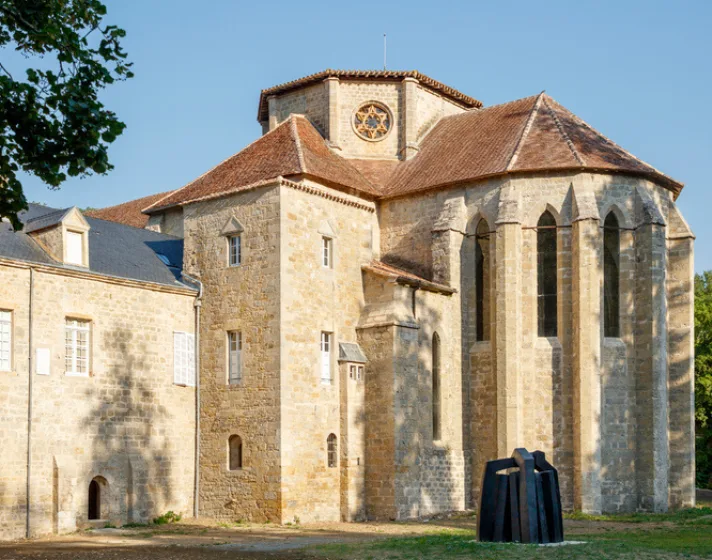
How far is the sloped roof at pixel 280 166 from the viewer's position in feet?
106

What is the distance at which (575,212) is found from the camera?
Result: 31891mm

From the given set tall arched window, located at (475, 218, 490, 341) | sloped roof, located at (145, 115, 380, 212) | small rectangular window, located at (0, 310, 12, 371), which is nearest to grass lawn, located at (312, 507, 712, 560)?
tall arched window, located at (475, 218, 490, 341)

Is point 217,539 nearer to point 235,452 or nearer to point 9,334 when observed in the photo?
point 235,452

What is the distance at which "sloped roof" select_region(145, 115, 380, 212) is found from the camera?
3231cm

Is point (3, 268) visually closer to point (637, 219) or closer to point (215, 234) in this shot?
point (215, 234)

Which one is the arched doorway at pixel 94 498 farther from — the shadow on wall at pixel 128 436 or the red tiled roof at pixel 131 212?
the red tiled roof at pixel 131 212

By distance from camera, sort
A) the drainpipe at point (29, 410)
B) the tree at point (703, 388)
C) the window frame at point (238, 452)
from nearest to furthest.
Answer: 1. the drainpipe at point (29, 410)
2. the window frame at point (238, 452)
3. the tree at point (703, 388)

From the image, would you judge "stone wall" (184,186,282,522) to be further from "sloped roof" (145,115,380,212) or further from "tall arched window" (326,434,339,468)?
"tall arched window" (326,434,339,468)

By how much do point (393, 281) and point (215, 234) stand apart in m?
5.23

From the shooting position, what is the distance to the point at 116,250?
95.7ft

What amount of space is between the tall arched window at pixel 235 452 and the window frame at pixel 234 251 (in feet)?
→ 15.6

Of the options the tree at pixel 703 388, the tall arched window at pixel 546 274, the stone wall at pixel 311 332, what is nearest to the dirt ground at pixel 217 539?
the stone wall at pixel 311 332

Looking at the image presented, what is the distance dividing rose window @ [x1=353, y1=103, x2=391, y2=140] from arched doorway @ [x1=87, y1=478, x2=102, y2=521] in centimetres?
1633

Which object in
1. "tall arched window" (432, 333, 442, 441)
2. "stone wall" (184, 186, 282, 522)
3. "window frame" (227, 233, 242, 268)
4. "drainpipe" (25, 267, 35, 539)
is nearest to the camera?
"drainpipe" (25, 267, 35, 539)
